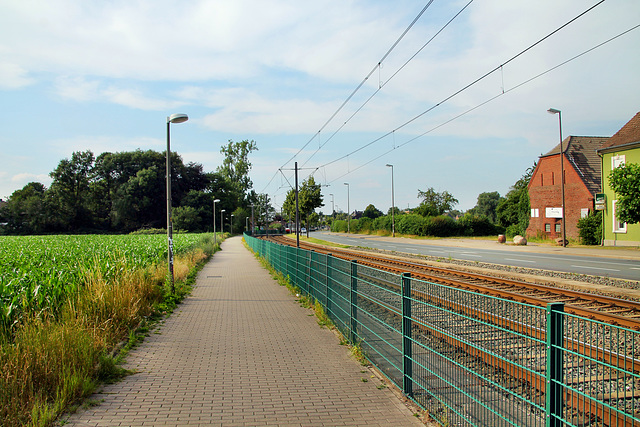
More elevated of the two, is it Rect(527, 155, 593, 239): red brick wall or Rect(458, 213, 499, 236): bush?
Rect(527, 155, 593, 239): red brick wall

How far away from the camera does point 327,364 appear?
246 inches

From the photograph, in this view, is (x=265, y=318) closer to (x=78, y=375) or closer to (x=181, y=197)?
(x=78, y=375)

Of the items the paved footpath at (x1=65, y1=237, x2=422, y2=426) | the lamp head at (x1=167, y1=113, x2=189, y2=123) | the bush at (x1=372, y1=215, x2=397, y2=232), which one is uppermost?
the lamp head at (x1=167, y1=113, x2=189, y2=123)

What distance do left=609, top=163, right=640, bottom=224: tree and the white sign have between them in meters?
15.5

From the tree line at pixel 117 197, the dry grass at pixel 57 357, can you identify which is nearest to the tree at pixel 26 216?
the tree line at pixel 117 197

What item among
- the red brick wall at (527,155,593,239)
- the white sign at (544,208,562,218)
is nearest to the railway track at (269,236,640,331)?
the red brick wall at (527,155,593,239)

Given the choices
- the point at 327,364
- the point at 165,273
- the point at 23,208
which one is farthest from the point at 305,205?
the point at 23,208

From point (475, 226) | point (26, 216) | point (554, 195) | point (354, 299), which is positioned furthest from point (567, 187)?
point (26, 216)

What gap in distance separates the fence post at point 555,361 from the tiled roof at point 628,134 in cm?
3453

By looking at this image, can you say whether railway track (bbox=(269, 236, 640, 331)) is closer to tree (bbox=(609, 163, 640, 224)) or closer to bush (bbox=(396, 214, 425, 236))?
tree (bbox=(609, 163, 640, 224))

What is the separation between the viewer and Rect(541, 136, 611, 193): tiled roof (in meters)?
38.5

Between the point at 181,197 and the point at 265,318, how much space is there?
3336 inches

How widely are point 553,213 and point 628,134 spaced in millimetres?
10427

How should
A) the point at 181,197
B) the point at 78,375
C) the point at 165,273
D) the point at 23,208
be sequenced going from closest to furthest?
the point at 78,375, the point at 165,273, the point at 23,208, the point at 181,197
